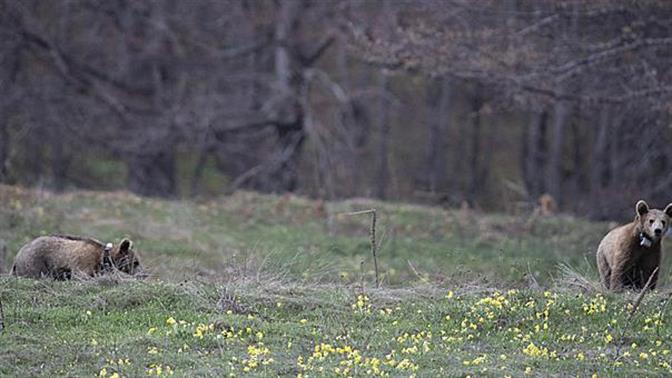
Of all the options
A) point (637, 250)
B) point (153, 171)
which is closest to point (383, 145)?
point (153, 171)

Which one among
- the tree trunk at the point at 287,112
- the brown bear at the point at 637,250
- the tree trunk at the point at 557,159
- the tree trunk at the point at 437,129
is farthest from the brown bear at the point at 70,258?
the tree trunk at the point at 437,129

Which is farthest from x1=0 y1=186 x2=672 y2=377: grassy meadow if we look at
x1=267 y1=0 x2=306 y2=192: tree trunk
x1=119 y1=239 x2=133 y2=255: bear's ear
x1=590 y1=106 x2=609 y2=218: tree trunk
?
x1=590 y1=106 x2=609 y2=218: tree trunk

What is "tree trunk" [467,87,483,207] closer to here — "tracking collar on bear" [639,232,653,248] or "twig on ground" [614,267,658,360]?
"tracking collar on bear" [639,232,653,248]

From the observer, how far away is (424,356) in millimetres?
11352

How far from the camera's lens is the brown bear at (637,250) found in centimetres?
1410

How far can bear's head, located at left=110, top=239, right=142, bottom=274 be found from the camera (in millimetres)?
14859

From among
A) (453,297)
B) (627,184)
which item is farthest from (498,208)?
(453,297)

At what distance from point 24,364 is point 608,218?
80.9 feet

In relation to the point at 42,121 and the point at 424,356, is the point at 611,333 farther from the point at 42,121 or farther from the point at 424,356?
the point at 42,121

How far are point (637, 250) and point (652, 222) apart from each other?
0.54m

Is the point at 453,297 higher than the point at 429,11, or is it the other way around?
the point at 429,11

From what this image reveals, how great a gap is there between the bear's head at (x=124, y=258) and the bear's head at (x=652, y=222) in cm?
677

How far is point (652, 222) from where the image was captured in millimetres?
13984

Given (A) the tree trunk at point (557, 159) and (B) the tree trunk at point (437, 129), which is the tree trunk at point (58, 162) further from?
(A) the tree trunk at point (557, 159)
